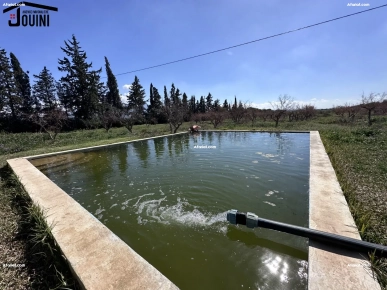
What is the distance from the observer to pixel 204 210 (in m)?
3.01

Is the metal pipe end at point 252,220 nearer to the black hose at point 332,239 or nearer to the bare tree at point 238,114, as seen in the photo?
the black hose at point 332,239

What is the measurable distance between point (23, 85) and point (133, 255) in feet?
107

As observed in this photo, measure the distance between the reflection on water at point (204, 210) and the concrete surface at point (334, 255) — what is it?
33 cm

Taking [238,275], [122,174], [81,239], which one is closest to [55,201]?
[81,239]

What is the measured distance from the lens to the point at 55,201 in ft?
9.29

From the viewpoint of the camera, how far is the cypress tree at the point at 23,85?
21.9 meters

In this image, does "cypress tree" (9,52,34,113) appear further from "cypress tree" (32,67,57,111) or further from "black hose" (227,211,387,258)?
"black hose" (227,211,387,258)

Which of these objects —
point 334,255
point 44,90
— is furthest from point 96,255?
point 44,90

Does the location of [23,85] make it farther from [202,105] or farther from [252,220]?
[252,220]

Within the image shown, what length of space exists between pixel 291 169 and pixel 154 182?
12.4 feet

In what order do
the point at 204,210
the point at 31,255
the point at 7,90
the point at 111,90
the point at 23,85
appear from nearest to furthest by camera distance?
the point at 31,255
the point at 204,210
the point at 7,90
the point at 23,85
the point at 111,90

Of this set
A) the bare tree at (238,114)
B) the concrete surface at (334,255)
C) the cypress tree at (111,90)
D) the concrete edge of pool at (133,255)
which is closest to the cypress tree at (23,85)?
the cypress tree at (111,90)

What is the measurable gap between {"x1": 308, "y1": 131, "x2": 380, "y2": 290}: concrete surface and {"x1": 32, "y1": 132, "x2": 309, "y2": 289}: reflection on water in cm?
33

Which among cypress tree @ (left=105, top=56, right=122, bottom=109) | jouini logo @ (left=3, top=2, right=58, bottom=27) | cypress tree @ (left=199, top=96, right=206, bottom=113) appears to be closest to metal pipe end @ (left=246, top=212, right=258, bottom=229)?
jouini logo @ (left=3, top=2, right=58, bottom=27)
